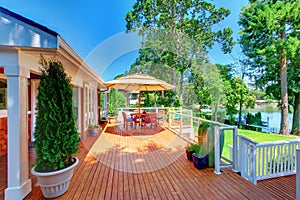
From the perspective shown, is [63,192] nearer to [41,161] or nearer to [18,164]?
[41,161]

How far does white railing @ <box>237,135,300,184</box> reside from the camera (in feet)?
10.5

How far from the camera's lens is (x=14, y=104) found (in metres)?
2.55

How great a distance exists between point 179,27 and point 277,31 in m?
7.41

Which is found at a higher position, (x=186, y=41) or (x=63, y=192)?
(x=186, y=41)

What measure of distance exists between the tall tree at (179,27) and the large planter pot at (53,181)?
13.6 m

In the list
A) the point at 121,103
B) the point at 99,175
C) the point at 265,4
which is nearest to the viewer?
the point at 99,175

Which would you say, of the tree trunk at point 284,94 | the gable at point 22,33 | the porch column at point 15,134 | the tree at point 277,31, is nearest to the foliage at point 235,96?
the tree at point 277,31

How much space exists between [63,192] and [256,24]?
1310 centimetres

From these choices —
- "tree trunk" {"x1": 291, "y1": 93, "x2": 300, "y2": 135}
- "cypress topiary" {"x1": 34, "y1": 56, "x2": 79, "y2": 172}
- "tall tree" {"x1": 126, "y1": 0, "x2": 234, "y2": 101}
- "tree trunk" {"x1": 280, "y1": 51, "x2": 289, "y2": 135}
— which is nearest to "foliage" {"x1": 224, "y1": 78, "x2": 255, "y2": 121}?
"tree trunk" {"x1": 291, "y1": 93, "x2": 300, "y2": 135}

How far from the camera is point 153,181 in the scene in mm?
3109

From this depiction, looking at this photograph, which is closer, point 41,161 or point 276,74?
point 41,161

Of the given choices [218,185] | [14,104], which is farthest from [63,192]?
[218,185]

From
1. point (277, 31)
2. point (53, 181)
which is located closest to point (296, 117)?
point (277, 31)

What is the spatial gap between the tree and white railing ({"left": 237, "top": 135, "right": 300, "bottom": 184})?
922 cm
